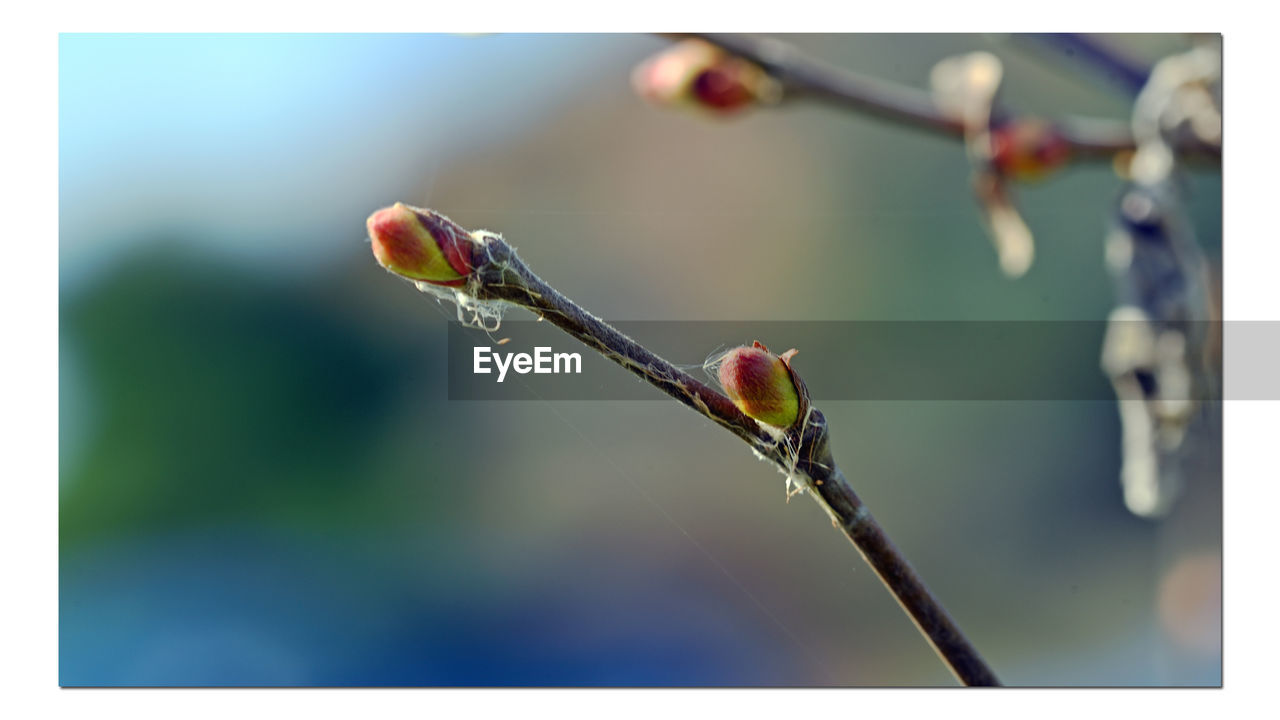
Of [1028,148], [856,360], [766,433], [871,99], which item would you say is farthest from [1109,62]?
Answer: [856,360]

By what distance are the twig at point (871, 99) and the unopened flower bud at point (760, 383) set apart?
1.60 ft

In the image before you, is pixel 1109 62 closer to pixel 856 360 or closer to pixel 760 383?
pixel 760 383

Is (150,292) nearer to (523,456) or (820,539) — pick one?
(523,456)

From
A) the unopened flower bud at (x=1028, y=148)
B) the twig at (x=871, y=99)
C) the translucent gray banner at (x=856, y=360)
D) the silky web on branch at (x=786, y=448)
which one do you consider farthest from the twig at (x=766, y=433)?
the translucent gray banner at (x=856, y=360)

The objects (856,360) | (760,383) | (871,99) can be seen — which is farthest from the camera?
(856,360)

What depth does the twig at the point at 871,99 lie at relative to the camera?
893 millimetres

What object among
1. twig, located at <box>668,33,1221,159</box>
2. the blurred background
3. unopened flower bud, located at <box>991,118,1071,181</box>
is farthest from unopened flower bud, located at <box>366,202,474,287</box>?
the blurred background

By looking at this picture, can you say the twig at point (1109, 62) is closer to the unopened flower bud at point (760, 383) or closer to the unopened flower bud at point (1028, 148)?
the unopened flower bud at point (1028, 148)

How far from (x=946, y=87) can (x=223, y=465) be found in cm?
179

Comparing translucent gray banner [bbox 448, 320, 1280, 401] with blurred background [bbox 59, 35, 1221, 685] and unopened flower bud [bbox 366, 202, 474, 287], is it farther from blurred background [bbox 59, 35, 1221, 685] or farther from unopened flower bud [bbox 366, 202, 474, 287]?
unopened flower bud [bbox 366, 202, 474, 287]

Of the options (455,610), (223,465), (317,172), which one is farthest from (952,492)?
(223,465)

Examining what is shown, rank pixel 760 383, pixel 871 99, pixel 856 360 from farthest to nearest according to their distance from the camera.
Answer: pixel 856 360
pixel 871 99
pixel 760 383

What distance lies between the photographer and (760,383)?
0.45m

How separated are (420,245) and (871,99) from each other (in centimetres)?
58
